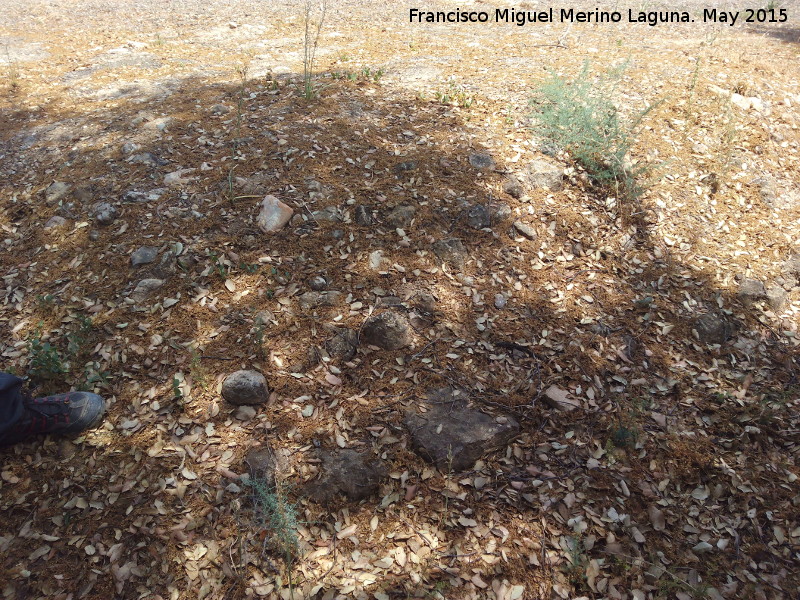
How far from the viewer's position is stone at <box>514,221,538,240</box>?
13.5 ft

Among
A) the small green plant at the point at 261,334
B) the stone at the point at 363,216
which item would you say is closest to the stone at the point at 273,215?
the stone at the point at 363,216

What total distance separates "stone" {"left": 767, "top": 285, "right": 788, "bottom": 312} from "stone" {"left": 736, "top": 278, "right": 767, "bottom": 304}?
40 millimetres

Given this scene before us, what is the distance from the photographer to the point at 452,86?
A: 19.7 feet

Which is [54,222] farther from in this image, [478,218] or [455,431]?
[455,431]

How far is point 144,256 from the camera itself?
3.76 m

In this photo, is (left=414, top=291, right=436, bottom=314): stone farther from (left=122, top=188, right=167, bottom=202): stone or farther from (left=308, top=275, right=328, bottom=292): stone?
(left=122, top=188, right=167, bottom=202): stone

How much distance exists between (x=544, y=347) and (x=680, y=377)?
94cm

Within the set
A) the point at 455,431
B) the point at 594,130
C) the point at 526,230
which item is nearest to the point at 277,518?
the point at 455,431

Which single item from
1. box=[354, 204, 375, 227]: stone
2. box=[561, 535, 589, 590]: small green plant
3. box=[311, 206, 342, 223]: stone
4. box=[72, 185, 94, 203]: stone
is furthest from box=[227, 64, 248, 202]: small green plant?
box=[561, 535, 589, 590]: small green plant

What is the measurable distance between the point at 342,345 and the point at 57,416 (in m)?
1.66

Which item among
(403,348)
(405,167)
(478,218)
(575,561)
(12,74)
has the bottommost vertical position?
(575,561)

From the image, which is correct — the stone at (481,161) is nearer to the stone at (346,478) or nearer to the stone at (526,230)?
the stone at (526,230)

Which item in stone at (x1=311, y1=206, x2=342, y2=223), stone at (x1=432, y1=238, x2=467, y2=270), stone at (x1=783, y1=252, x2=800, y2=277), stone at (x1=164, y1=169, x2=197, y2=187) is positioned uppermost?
stone at (x1=164, y1=169, x2=197, y2=187)

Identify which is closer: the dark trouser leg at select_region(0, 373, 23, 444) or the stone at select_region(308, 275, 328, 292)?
the dark trouser leg at select_region(0, 373, 23, 444)
